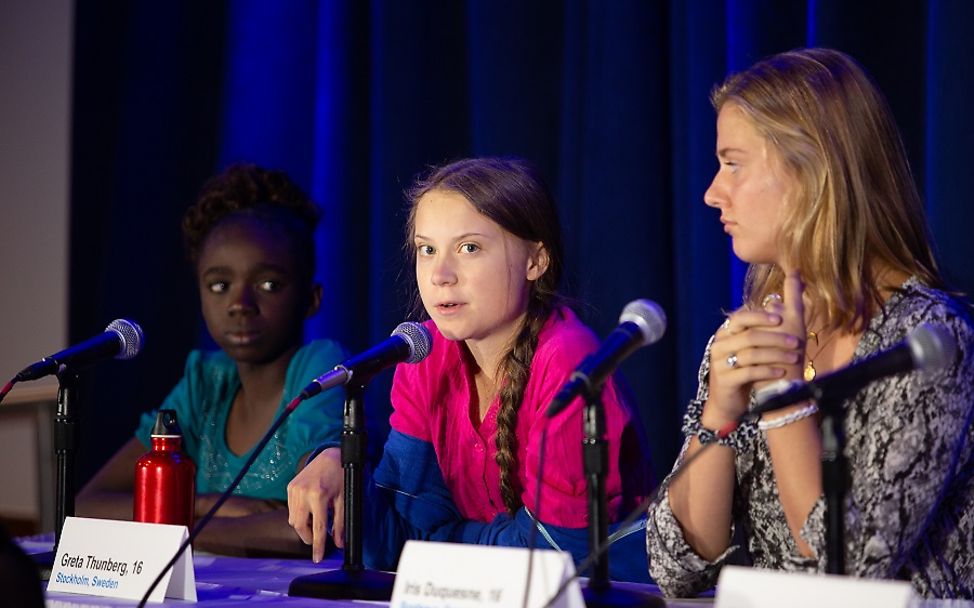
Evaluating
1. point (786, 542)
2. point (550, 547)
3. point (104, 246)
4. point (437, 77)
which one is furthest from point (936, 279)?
point (104, 246)

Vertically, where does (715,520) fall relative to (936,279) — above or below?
below

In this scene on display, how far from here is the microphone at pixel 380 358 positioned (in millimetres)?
1547

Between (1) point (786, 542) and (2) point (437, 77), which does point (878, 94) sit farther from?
(2) point (437, 77)

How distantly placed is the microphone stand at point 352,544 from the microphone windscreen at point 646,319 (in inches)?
16.7

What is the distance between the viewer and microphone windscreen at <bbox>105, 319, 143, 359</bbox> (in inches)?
73.4

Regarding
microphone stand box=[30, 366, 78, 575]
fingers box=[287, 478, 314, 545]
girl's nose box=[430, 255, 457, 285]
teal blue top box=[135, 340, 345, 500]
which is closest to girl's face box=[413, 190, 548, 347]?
girl's nose box=[430, 255, 457, 285]

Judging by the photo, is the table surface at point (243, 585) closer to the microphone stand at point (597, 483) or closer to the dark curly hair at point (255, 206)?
the microphone stand at point (597, 483)

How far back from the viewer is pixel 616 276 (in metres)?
2.60

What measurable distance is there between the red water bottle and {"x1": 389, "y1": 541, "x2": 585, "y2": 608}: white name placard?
51cm

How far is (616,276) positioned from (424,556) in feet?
4.47

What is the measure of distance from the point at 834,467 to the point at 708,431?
1.17 feet

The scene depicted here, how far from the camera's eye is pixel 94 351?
1.82 metres

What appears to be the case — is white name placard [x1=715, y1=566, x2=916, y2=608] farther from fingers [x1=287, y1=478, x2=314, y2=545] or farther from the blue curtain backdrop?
the blue curtain backdrop

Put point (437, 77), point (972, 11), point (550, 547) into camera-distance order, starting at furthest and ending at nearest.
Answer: point (437, 77) < point (972, 11) < point (550, 547)
